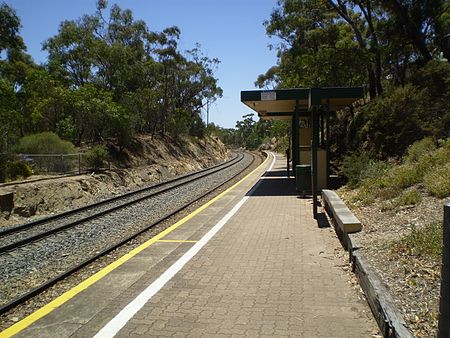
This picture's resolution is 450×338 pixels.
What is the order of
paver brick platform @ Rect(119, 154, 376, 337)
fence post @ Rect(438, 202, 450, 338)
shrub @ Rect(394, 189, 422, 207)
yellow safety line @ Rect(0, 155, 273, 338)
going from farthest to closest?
shrub @ Rect(394, 189, 422, 207) → yellow safety line @ Rect(0, 155, 273, 338) → paver brick platform @ Rect(119, 154, 376, 337) → fence post @ Rect(438, 202, 450, 338)

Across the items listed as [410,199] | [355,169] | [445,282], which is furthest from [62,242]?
[355,169]

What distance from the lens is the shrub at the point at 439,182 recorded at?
26.3 ft

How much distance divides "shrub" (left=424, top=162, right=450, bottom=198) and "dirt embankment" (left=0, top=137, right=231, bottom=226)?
463 inches

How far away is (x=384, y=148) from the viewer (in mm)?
16875

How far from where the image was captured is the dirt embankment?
14.7m

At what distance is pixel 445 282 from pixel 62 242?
8.59m

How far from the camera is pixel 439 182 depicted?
326 inches

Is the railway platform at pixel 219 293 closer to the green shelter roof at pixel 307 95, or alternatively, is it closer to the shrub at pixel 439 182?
the shrub at pixel 439 182

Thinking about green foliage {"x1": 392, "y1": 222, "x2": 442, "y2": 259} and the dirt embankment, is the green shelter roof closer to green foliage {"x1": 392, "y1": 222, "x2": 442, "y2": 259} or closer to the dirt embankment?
the dirt embankment

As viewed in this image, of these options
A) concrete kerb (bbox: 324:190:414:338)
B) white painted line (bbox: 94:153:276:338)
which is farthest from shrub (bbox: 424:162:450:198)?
white painted line (bbox: 94:153:276:338)

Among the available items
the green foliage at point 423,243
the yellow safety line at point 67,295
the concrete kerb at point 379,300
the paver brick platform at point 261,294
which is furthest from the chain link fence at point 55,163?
the green foliage at point 423,243

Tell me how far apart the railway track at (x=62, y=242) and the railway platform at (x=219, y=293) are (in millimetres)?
912

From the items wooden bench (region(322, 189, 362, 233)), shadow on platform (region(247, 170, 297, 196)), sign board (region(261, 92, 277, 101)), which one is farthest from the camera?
sign board (region(261, 92, 277, 101))

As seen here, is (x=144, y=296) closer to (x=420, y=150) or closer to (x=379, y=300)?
(x=379, y=300)
